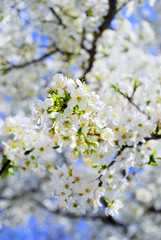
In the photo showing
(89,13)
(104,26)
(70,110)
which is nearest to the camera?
(70,110)

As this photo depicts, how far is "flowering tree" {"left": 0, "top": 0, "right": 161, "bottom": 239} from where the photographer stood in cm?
150

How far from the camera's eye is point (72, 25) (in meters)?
4.16

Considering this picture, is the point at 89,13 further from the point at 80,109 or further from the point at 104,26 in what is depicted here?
the point at 80,109

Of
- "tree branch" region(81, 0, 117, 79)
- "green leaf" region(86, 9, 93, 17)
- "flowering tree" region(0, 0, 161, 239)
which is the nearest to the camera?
"flowering tree" region(0, 0, 161, 239)

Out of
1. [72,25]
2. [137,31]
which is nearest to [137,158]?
[72,25]

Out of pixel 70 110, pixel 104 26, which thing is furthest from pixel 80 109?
pixel 104 26

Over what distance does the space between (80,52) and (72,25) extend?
0.61 meters

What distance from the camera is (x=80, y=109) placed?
1396 mm

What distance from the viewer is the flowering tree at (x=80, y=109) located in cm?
→ 150

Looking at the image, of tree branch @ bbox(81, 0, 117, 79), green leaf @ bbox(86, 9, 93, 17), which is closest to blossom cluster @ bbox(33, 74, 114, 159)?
tree branch @ bbox(81, 0, 117, 79)

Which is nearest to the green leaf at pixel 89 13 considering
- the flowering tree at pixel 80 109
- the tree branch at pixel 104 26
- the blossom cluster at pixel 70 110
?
the flowering tree at pixel 80 109

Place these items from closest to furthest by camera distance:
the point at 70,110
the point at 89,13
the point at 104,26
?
the point at 70,110, the point at 104,26, the point at 89,13

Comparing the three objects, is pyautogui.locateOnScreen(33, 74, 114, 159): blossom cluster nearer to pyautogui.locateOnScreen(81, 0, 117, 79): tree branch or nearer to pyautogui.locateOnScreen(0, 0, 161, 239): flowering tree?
pyautogui.locateOnScreen(0, 0, 161, 239): flowering tree

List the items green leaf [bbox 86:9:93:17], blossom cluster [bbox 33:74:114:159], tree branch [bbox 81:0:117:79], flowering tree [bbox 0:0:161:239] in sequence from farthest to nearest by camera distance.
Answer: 1. green leaf [bbox 86:9:93:17]
2. tree branch [bbox 81:0:117:79]
3. flowering tree [bbox 0:0:161:239]
4. blossom cluster [bbox 33:74:114:159]
